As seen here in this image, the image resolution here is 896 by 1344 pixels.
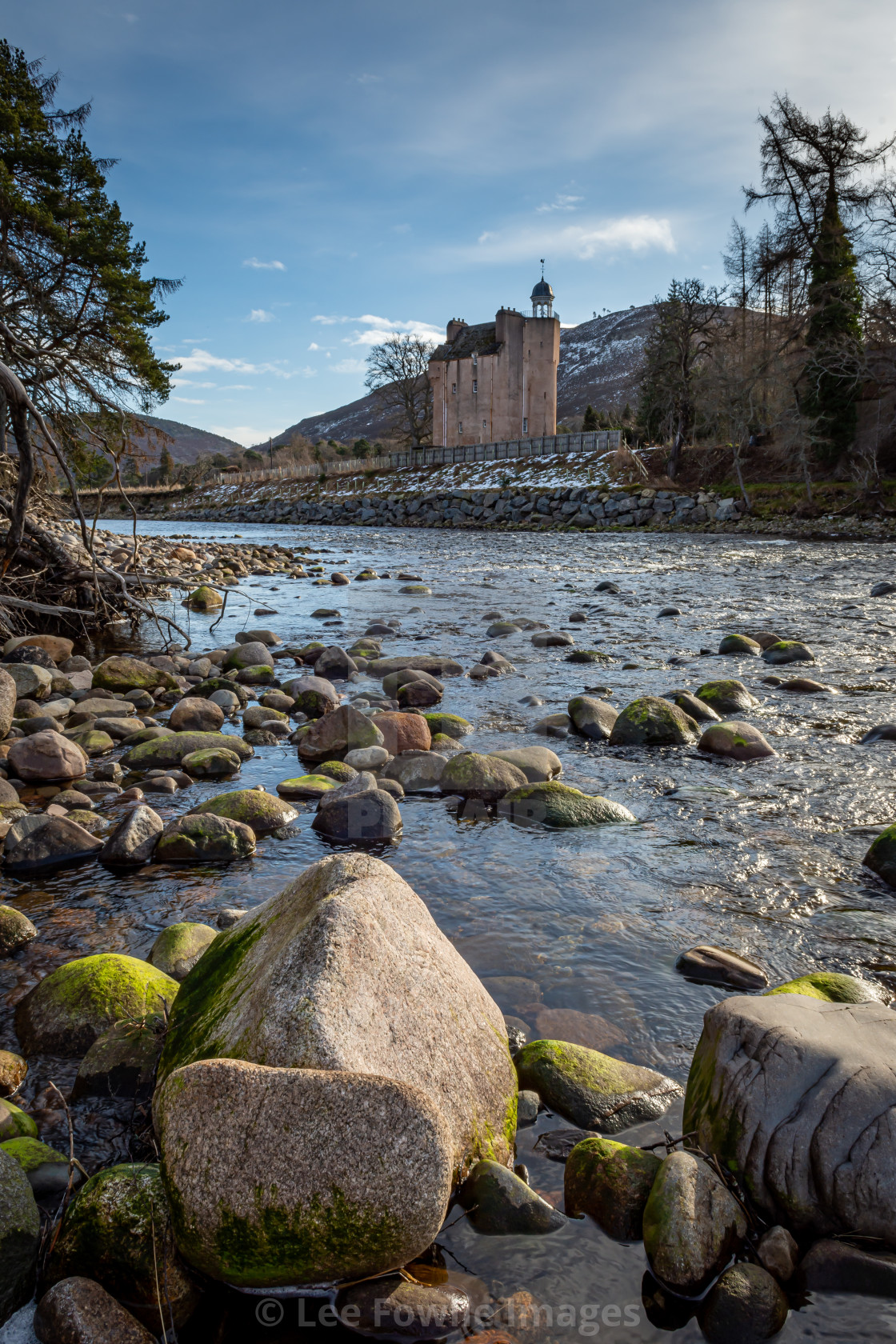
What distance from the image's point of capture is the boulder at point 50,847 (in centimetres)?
424

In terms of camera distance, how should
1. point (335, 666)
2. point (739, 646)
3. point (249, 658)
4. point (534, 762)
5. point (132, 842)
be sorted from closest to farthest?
point (132, 842) → point (534, 762) → point (335, 666) → point (249, 658) → point (739, 646)

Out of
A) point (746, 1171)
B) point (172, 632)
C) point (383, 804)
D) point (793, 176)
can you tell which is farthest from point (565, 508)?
point (746, 1171)

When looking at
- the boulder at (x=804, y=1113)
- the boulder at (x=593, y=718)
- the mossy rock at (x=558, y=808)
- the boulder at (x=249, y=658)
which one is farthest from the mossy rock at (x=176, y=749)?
the boulder at (x=804, y=1113)

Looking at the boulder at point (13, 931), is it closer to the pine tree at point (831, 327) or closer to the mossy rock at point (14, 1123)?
the mossy rock at point (14, 1123)

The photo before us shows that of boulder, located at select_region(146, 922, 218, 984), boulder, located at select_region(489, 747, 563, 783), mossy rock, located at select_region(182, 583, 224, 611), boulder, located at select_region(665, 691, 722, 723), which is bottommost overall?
boulder, located at select_region(146, 922, 218, 984)

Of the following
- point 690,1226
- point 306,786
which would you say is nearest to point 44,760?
point 306,786

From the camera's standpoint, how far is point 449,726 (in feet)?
21.8

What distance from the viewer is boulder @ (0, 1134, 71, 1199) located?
215cm

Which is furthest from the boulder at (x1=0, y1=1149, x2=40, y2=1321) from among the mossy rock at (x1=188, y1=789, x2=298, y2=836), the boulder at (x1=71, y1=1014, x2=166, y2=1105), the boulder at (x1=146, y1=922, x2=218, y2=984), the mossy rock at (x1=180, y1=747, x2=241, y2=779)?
the mossy rock at (x1=180, y1=747, x2=241, y2=779)

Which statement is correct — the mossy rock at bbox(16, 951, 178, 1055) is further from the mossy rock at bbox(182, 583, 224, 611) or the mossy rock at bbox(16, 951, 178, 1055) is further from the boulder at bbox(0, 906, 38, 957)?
the mossy rock at bbox(182, 583, 224, 611)

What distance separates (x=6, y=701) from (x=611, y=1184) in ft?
18.9

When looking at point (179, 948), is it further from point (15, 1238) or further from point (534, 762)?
point (534, 762)

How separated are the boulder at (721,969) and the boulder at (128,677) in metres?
6.38

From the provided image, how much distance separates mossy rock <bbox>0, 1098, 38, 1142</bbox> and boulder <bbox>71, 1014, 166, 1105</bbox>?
0.21m
